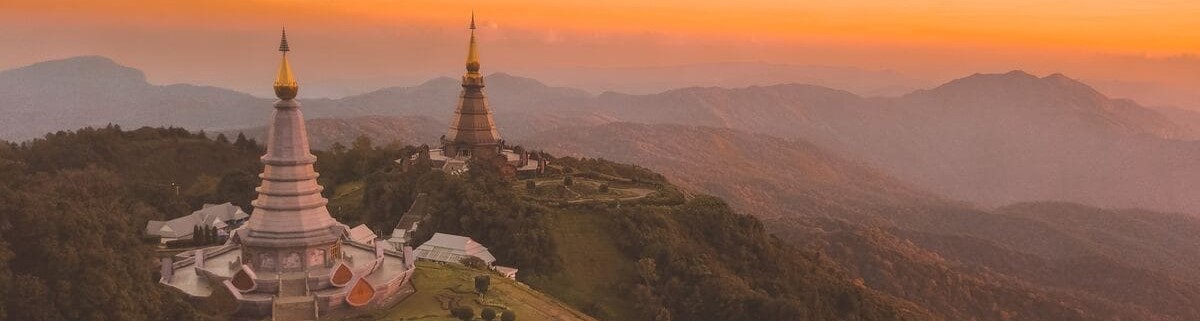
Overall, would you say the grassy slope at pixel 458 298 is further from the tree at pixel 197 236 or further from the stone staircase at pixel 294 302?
the tree at pixel 197 236

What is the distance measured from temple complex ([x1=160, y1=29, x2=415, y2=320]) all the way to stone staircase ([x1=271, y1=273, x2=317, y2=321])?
0.12 feet

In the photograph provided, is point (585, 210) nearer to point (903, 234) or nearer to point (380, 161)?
point (380, 161)

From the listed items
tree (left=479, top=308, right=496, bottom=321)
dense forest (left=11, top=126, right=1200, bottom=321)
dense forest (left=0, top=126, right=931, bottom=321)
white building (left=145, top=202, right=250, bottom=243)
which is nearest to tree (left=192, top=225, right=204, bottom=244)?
white building (left=145, top=202, right=250, bottom=243)

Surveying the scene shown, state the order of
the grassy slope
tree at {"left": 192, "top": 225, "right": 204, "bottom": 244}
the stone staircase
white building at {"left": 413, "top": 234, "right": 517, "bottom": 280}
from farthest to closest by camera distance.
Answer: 1. tree at {"left": 192, "top": 225, "right": 204, "bottom": 244}
2. white building at {"left": 413, "top": 234, "right": 517, "bottom": 280}
3. the grassy slope
4. the stone staircase

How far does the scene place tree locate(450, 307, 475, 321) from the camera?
3512cm

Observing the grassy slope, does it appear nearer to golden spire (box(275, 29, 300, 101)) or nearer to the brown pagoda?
golden spire (box(275, 29, 300, 101))

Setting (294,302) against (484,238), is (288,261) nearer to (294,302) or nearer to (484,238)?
(294,302)

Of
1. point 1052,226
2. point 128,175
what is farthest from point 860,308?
point 1052,226

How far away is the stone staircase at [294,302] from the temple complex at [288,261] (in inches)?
1.5

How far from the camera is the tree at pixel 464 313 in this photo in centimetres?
3512

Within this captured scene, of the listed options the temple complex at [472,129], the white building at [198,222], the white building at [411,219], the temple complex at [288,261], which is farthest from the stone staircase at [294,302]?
the temple complex at [472,129]

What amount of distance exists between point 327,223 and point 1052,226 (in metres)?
195

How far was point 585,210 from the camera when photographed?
59344 millimetres

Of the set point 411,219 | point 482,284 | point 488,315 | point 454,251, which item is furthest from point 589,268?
point 488,315
